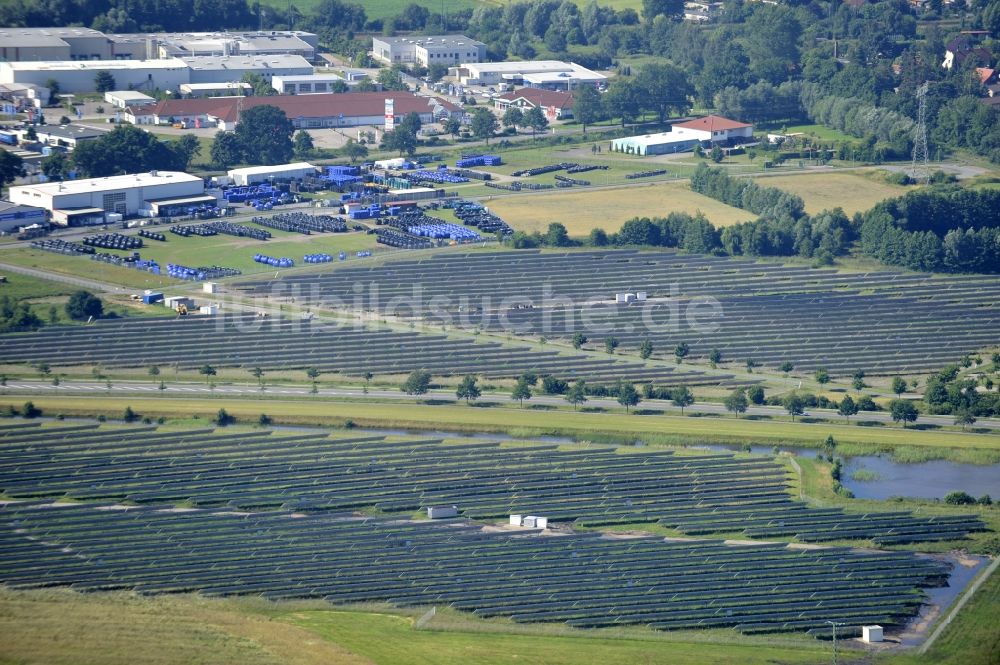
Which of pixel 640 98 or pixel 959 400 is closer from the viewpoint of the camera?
pixel 959 400

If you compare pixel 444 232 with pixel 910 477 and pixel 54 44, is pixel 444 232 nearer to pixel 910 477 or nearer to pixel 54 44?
pixel 910 477

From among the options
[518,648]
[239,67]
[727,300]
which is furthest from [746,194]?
[518,648]

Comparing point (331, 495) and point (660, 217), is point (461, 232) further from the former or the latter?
point (331, 495)

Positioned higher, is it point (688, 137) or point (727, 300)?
point (688, 137)

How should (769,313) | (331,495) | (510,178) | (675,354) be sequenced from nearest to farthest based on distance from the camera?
(331,495) < (675,354) < (769,313) < (510,178)

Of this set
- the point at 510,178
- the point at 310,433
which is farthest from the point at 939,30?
the point at 310,433

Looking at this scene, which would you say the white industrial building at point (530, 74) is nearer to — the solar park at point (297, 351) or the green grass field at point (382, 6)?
the green grass field at point (382, 6)
